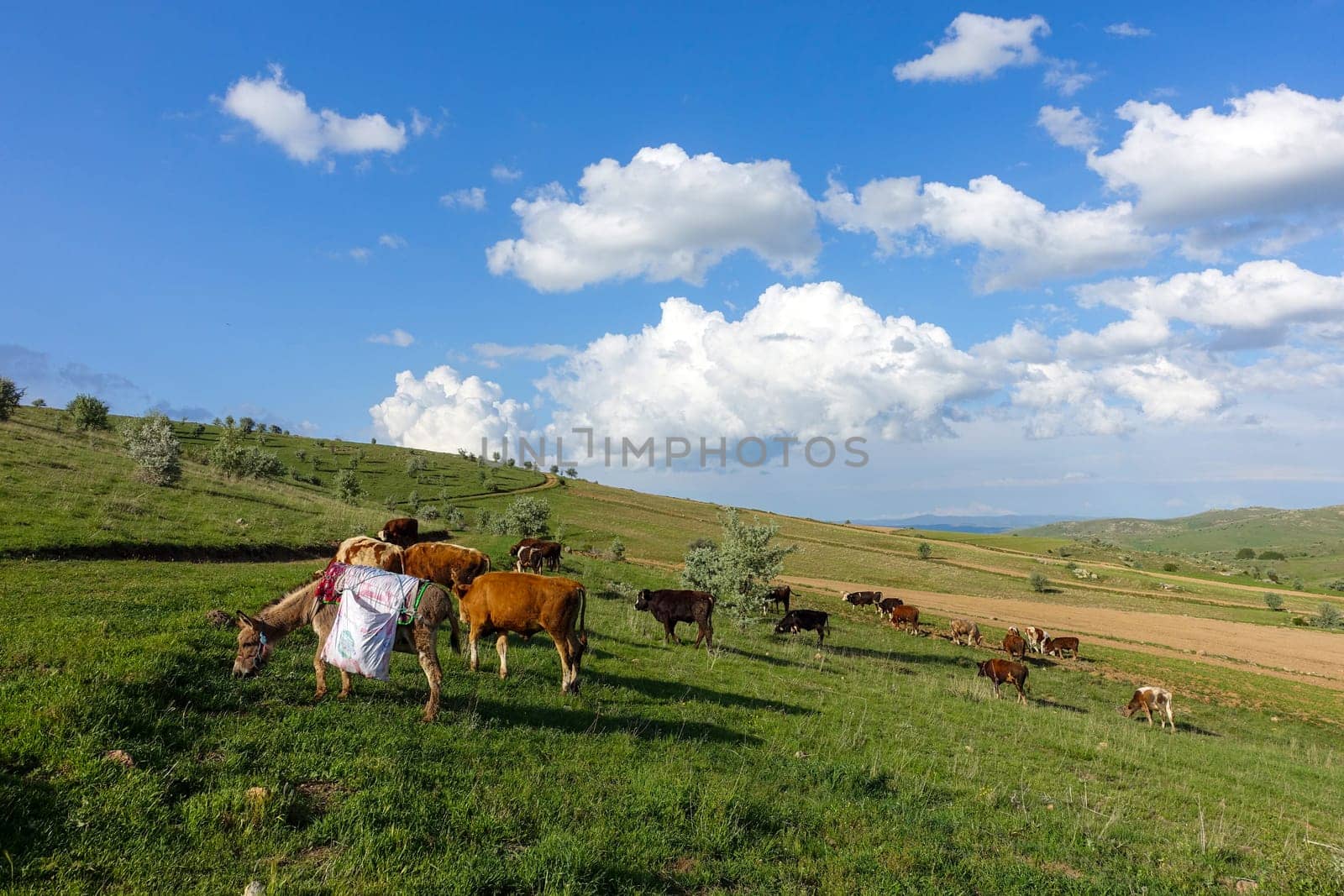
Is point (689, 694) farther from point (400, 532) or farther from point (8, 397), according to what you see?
point (8, 397)

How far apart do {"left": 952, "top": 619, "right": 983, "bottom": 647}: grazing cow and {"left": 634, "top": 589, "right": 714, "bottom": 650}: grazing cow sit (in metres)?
19.2

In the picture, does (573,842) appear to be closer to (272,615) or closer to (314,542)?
(272,615)

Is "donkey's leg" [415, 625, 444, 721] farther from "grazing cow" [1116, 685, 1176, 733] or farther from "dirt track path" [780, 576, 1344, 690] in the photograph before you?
"dirt track path" [780, 576, 1344, 690]

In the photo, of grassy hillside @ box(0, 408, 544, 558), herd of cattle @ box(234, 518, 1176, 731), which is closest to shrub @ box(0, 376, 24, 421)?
grassy hillside @ box(0, 408, 544, 558)

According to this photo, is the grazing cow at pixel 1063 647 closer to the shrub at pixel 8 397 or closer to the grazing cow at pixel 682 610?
the grazing cow at pixel 682 610

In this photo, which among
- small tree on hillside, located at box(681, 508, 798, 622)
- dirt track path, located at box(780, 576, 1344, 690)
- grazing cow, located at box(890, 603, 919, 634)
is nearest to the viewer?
small tree on hillside, located at box(681, 508, 798, 622)

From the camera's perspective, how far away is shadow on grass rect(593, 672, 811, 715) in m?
12.5

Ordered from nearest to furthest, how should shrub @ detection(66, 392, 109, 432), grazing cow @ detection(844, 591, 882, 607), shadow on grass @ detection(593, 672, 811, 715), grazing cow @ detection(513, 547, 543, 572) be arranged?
shadow on grass @ detection(593, 672, 811, 715), grazing cow @ detection(513, 547, 543, 572), grazing cow @ detection(844, 591, 882, 607), shrub @ detection(66, 392, 109, 432)

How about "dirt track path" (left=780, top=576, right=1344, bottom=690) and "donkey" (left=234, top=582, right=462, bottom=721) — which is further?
"dirt track path" (left=780, top=576, right=1344, bottom=690)

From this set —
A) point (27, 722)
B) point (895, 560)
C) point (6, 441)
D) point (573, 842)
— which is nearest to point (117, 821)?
point (27, 722)

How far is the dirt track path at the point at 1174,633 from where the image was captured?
3934cm

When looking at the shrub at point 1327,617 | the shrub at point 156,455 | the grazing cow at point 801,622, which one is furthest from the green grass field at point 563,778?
the shrub at point 1327,617

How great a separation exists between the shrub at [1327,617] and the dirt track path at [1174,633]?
373 inches

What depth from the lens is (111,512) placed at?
2439 cm
